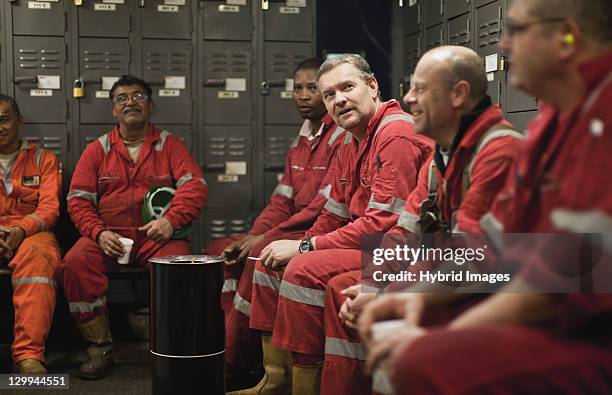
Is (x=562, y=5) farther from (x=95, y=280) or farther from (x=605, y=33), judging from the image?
(x=95, y=280)

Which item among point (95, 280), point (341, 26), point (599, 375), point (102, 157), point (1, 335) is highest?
point (341, 26)

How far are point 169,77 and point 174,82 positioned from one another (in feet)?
0.14

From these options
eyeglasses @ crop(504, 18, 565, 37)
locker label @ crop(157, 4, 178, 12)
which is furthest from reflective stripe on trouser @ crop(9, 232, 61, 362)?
eyeglasses @ crop(504, 18, 565, 37)

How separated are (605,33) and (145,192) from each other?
308cm

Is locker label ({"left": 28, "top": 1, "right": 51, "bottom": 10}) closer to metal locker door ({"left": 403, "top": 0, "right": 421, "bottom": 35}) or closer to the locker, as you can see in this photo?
the locker

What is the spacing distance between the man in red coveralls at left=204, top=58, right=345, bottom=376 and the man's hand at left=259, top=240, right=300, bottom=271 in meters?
0.42

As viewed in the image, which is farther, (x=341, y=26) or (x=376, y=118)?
(x=341, y=26)

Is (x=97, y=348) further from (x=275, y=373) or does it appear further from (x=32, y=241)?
(x=275, y=373)

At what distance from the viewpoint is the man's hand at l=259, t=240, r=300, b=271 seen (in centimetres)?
290

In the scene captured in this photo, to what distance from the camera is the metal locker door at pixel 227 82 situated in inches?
183

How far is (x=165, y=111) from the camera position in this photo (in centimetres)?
460

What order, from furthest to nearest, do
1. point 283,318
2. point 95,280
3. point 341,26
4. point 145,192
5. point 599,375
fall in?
point 341,26, point 145,192, point 95,280, point 283,318, point 599,375

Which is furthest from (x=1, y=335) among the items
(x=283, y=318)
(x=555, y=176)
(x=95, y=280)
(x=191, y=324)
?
(x=555, y=176)

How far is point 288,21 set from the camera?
468 cm
